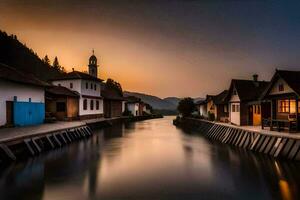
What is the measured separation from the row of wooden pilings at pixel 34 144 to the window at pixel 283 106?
63.6 ft

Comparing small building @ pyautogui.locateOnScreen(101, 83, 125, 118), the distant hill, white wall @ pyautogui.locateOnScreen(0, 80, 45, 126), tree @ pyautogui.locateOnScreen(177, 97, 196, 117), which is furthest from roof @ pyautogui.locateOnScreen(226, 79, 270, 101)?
the distant hill

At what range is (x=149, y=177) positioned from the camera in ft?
45.2

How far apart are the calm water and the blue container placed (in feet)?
24.9

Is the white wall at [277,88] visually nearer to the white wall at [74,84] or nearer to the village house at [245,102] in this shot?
the village house at [245,102]

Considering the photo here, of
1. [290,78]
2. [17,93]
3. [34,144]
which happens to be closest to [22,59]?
[17,93]

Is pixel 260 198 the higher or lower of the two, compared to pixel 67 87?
lower

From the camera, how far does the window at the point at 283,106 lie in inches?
883

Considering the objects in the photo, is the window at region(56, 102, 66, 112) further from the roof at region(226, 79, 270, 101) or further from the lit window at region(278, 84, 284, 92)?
the lit window at region(278, 84, 284, 92)

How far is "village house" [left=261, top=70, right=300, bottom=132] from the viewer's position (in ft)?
64.7

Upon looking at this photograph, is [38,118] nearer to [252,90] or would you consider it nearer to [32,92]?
[32,92]

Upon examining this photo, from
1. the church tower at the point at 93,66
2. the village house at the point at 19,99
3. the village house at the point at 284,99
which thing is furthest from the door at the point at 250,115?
the church tower at the point at 93,66

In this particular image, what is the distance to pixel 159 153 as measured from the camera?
70.6ft

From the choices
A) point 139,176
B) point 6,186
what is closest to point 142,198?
point 139,176

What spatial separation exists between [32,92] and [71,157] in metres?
12.1
